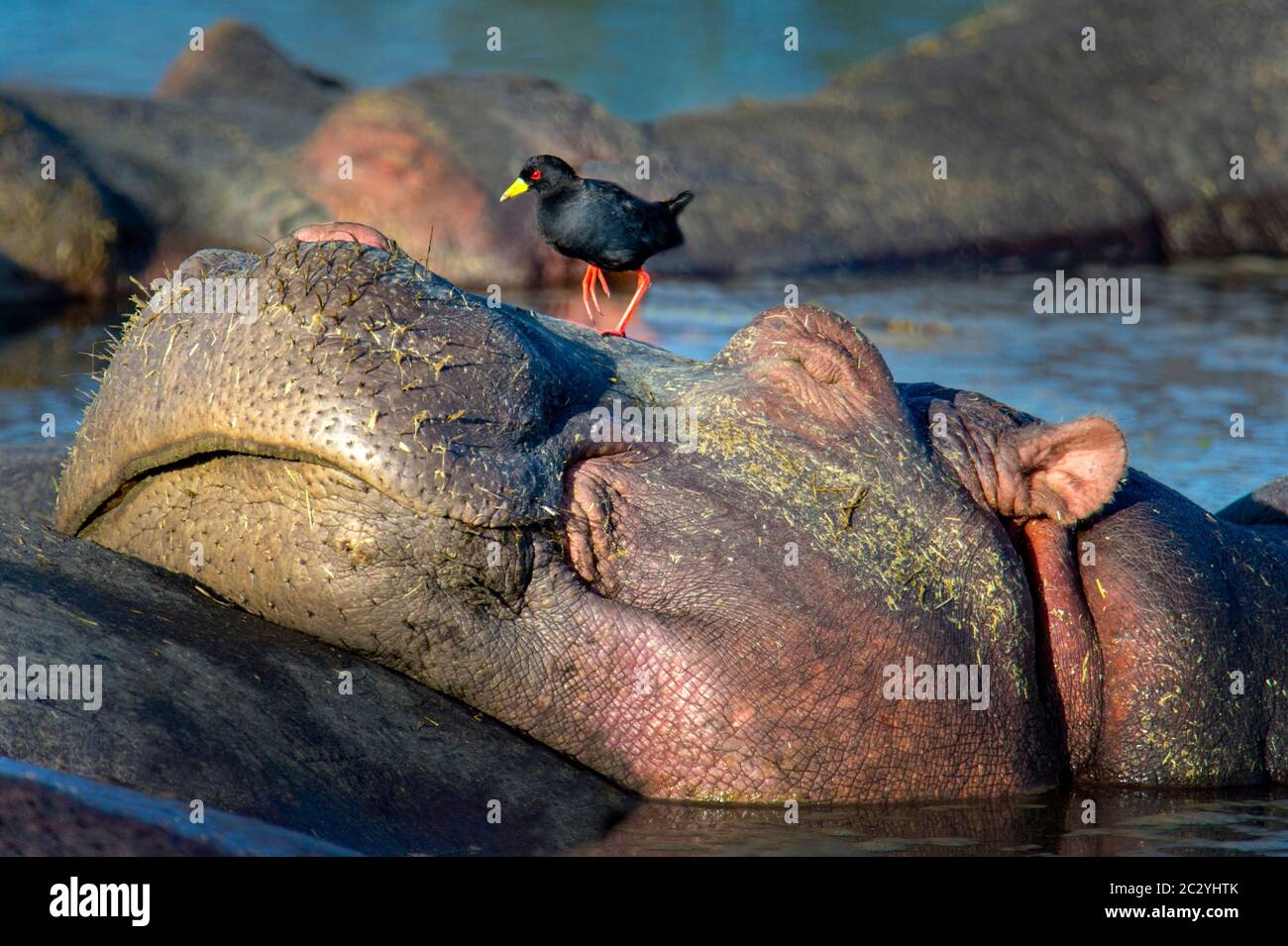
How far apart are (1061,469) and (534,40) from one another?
17.7 meters

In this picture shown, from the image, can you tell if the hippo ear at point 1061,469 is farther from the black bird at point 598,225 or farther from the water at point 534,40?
the water at point 534,40

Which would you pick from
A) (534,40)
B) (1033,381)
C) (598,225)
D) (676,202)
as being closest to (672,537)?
(598,225)

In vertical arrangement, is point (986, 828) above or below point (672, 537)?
below

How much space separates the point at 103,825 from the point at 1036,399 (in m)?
6.90

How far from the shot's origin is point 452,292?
13.0 ft

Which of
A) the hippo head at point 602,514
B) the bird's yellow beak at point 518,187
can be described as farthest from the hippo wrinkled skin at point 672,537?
the bird's yellow beak at point 518,187

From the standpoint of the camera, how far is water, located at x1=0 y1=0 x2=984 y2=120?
763 inches

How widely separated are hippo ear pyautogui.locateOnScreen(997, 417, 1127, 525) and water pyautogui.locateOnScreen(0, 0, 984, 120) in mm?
14236

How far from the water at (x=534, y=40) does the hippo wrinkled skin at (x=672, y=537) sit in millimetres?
14325

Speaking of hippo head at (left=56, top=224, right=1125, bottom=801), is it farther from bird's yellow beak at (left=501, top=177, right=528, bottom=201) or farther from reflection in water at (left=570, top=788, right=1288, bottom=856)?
bird's yellow beak at (left=501, top=177, right=528, bottom=201)

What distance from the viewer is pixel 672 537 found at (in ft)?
13.2

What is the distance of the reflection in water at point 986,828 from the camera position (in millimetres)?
3982

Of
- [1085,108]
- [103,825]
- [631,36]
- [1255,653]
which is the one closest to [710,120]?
[1085,108]

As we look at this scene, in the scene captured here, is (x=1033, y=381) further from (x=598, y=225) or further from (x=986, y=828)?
(x=986, y=828)
